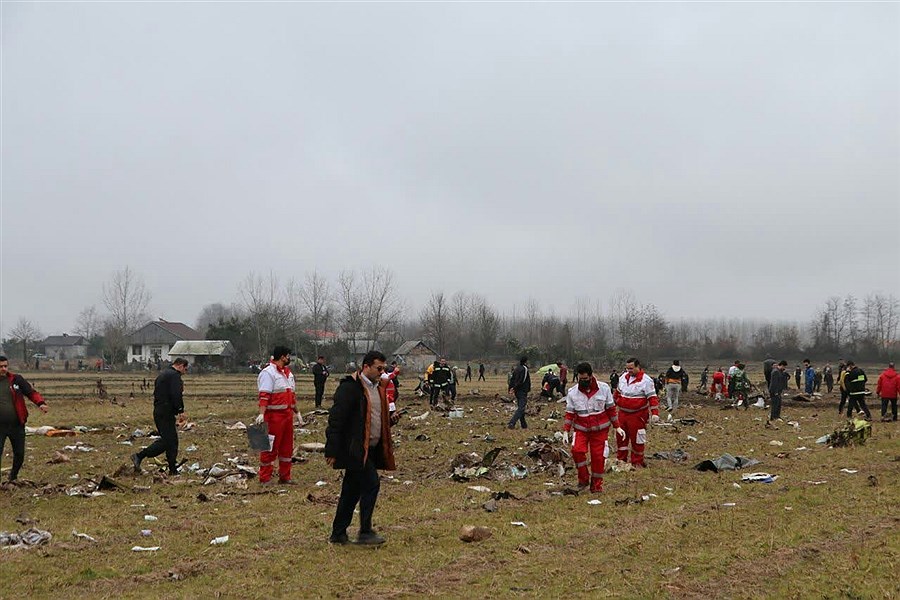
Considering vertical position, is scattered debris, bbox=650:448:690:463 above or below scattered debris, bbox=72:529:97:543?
below

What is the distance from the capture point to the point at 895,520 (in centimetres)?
861

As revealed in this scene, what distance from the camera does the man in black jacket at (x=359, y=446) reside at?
761 cm

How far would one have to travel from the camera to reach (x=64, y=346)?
139 m

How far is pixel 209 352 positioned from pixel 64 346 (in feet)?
249

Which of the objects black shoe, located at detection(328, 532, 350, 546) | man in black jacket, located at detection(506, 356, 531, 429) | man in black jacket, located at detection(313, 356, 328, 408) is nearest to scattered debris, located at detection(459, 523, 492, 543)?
black shoe, located at detection(328, 532, 350, 546)

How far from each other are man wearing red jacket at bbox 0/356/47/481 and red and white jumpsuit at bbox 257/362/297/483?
344 centimetres

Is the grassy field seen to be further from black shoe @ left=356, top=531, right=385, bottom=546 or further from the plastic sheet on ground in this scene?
the plastic sheet on ground

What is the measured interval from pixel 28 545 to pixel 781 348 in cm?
8531

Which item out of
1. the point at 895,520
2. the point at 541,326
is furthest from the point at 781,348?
the point at 895,520

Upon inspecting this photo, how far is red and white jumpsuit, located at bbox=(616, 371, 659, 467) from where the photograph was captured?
12.8 m

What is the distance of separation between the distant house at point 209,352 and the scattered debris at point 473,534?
69825 mm

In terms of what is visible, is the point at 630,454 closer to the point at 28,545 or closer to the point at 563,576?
the point at 563,576

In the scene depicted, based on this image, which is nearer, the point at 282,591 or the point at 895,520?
the point at 282,591

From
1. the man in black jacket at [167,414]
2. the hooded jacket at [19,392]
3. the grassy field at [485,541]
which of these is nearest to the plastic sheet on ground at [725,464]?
the grassy field at [485,541]
